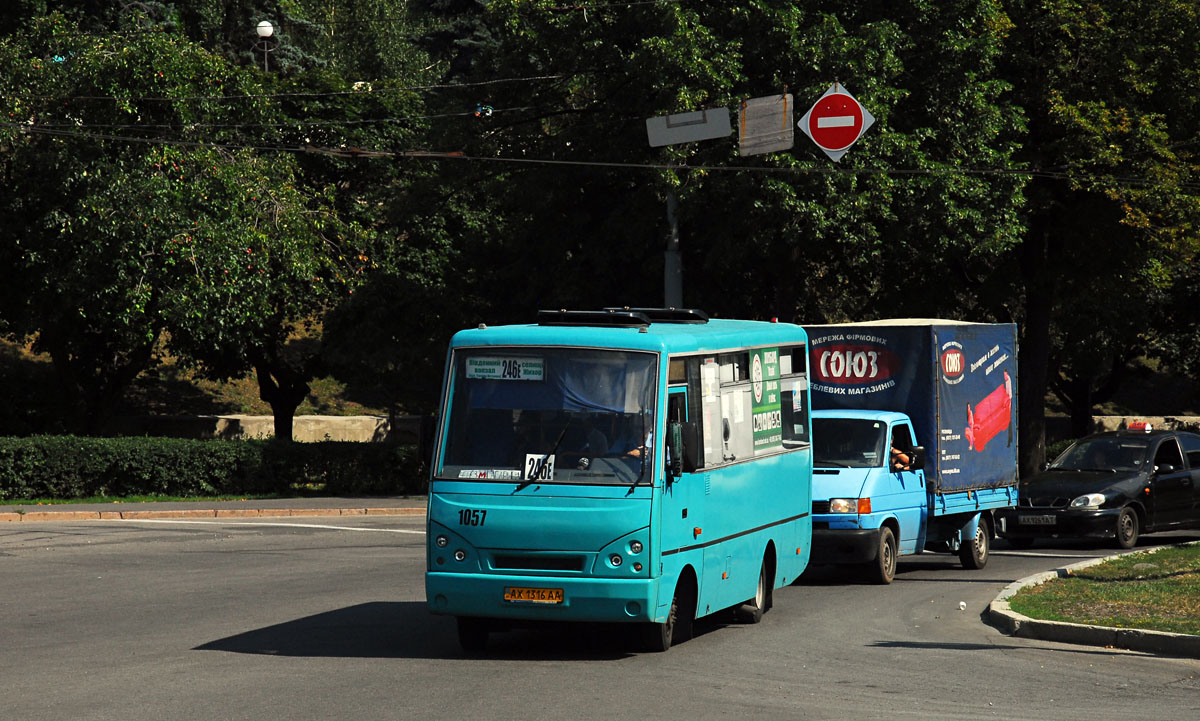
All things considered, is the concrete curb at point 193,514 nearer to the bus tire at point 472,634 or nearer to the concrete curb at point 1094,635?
the bus tire at point 472,634

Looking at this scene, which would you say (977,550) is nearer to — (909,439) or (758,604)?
(909,439)

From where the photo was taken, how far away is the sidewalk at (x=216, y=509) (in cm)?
2452

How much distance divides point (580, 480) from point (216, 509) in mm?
16728

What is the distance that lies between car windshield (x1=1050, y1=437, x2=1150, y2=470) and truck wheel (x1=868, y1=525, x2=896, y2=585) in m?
7.16

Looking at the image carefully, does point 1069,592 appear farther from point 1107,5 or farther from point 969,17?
point 1107,5

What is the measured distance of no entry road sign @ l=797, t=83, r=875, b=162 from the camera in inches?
1014

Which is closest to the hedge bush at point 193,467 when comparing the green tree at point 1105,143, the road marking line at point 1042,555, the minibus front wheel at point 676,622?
the road marking line at point 1042,555

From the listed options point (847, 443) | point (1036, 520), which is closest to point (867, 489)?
point (847, 443)

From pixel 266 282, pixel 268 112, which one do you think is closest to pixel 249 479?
pixel 266 282

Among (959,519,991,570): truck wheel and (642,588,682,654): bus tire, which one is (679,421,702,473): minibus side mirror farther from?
(959,519,991,570): truck wheel

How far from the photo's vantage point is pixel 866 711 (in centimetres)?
893

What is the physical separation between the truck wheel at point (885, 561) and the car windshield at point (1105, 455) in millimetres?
7157

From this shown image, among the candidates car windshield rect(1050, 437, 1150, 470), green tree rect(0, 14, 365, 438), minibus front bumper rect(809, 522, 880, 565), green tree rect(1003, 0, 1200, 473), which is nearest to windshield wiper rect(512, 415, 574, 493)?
minibus front bumper rect(809, 522, 880, 565)

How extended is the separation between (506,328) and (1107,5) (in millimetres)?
24206
